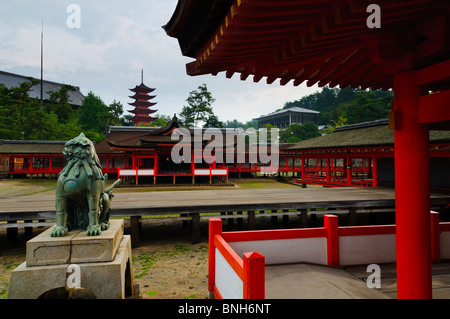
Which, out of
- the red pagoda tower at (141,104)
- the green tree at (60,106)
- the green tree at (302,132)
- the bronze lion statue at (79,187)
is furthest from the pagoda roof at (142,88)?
the bronze lion statue at (79,187)

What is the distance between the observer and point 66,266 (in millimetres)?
3055

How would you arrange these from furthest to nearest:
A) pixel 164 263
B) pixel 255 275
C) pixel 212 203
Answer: pixel 212 203
pixel 164 263
pixel 255 275

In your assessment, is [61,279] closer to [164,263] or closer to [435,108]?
[164,263]

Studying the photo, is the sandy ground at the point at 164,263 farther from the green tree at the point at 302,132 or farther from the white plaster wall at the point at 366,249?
the green tree at the point at 302,132

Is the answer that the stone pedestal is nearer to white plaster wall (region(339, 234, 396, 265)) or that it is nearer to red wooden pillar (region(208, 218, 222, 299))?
red wooden pillar (region(208, 218, 222, 299))

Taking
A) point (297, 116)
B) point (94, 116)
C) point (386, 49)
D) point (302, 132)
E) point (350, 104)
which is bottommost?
point (386, 49)

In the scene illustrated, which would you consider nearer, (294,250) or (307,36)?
(307,36)

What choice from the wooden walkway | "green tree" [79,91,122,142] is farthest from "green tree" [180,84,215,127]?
the wooden walkway

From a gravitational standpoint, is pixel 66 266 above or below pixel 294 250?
above

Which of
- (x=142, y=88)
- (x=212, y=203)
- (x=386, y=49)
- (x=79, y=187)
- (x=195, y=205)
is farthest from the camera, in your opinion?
(x=142, y=88)

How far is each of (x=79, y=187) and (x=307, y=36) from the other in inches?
125

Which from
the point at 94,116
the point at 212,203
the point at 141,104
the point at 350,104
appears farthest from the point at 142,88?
the point at 212,203

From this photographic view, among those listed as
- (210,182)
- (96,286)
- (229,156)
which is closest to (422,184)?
(96,286)
